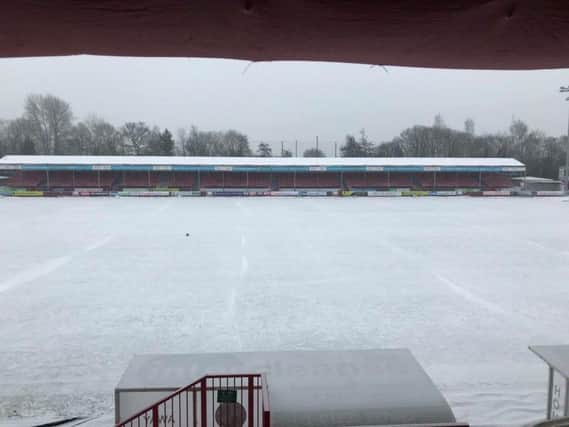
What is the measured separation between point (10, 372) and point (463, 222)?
72.2ft

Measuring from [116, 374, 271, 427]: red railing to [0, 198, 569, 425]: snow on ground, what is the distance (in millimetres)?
1953

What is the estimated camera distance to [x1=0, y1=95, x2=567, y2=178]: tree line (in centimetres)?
8008

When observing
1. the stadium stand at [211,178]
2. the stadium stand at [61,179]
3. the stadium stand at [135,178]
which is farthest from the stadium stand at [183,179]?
the stadium stand at [61,179]

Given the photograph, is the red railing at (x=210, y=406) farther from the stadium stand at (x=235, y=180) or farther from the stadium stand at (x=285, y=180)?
the stadium stand at (x=285, y=180)

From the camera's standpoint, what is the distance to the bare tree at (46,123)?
80562 mm

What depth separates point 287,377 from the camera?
13.4 ft

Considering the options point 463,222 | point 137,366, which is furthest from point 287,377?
point 463,222

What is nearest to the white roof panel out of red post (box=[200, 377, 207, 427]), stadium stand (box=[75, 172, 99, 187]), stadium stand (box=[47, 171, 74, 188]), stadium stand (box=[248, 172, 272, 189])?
red post (box=[200, 377, 207, 427])

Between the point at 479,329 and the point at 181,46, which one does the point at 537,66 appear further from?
the point at 479,329

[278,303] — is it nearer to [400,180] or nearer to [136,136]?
[400,180]

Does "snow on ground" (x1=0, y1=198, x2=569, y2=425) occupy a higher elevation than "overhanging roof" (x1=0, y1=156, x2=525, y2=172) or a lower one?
lower

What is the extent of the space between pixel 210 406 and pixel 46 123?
88.9m

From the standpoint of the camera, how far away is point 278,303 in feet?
31.9

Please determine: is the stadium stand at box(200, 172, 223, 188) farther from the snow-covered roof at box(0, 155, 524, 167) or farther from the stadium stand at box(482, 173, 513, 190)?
the stadium stand at box(482, 173, 513, 190)
